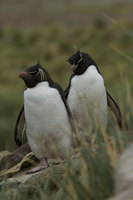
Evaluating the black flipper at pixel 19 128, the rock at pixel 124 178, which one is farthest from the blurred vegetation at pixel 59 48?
the rock at pixel 124 178

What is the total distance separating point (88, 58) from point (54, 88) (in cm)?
54

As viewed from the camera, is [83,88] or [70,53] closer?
[83,88]

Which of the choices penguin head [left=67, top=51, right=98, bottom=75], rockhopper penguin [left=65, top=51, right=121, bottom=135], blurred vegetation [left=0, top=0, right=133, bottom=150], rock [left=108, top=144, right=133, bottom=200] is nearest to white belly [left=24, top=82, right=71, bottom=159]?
rockhopper penguin [left=65, top=51, right=121, bottom=135]

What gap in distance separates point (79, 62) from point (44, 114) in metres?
0.66

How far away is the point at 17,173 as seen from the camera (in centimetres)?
592

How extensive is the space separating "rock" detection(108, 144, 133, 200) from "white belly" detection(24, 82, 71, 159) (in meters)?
2.43

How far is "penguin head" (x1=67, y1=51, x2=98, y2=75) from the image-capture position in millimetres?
6094

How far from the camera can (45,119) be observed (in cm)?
574

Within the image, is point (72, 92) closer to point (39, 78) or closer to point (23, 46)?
point (39, 78)

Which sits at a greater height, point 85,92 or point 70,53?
point 85,92

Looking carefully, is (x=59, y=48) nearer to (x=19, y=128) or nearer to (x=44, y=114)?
(x=19, y=128)

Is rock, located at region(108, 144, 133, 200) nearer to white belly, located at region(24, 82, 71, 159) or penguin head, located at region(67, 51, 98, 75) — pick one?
white belly, located at region(24, 82, 71, 159)

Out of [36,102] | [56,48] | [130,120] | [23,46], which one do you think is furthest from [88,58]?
[23,46]

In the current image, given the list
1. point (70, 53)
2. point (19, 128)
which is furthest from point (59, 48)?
point (19, 128)
